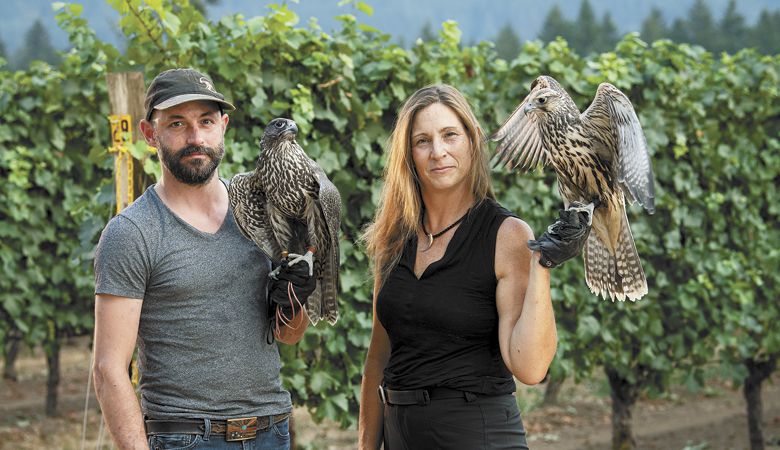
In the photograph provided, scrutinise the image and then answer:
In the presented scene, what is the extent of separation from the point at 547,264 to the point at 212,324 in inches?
41.5

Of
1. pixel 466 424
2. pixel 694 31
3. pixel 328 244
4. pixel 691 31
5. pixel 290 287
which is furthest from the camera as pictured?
pixel 691 31

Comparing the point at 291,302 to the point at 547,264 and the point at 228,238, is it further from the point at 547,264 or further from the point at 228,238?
the point at 547,264

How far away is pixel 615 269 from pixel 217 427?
1397mm

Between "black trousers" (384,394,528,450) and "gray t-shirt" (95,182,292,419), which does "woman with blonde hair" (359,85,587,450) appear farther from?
"gray t-shirt" (95,182,292,419)

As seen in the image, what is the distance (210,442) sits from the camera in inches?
108

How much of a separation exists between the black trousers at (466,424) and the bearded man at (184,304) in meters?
0.48

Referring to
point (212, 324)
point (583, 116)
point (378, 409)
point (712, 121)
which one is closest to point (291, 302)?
point (212, 324)

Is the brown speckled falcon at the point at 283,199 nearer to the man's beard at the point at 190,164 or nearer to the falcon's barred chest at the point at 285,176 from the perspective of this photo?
the falcon's barred chest at the point at 285,176

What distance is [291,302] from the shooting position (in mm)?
2812

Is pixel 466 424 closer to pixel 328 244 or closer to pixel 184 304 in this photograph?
pixel 328 244

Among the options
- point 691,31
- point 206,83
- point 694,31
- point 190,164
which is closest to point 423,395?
point 190,164

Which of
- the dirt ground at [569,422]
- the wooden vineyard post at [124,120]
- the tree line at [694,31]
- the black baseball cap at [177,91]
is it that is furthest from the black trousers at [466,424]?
the tree line at [694,31]

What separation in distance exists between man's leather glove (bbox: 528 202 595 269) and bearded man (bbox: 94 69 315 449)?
0.79 meters

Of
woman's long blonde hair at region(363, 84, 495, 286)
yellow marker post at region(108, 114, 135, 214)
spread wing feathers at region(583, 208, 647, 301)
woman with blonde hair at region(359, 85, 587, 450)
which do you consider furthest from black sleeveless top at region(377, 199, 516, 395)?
yellow marker post at region(108, 114, 135, 214)
